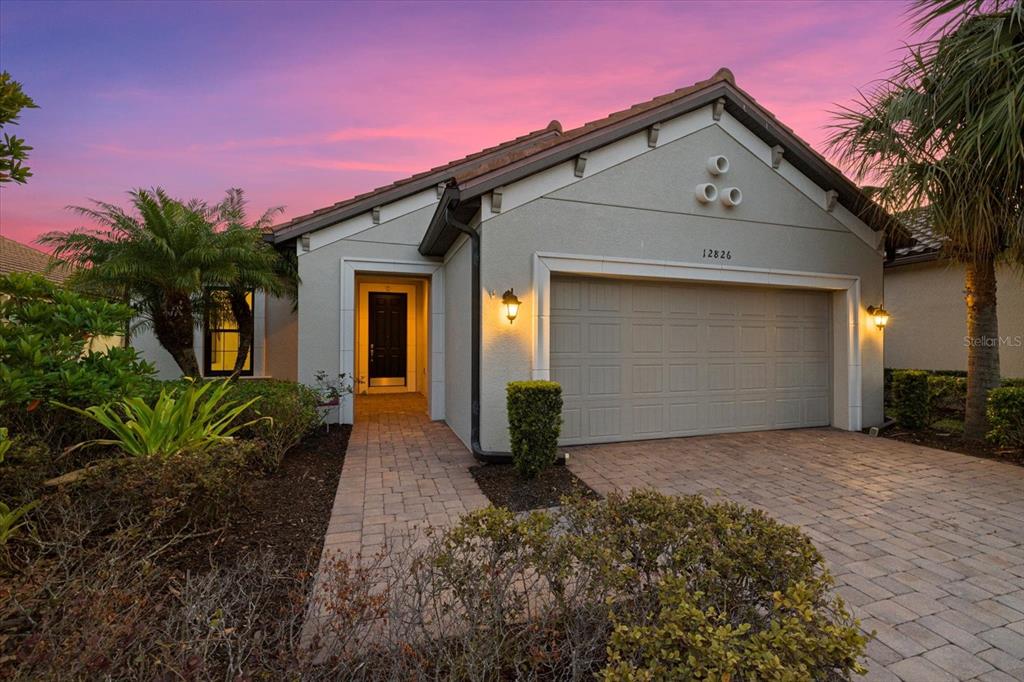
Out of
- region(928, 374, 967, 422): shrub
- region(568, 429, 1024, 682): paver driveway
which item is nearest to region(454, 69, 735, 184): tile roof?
region(568, 429, 1024, 682): paver driveway

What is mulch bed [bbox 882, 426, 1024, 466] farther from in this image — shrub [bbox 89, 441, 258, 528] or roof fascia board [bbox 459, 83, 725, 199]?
shrub [bbox 89, 441, 258, 528]

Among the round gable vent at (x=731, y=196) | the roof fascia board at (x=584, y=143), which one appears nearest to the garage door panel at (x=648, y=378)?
the round gable vent at (x=731, y=196)

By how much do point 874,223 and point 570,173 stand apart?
6.04m

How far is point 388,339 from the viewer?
13109 millimetres

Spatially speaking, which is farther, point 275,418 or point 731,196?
point 731,196

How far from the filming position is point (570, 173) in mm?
6402

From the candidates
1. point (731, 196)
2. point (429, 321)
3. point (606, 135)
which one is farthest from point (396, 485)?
point (731, 196)

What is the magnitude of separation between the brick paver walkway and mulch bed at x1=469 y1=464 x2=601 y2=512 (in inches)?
6.9

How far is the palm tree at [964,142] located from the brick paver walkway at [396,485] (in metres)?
7.70

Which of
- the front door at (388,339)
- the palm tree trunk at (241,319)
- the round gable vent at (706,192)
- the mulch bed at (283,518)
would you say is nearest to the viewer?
the mulch bed at (283,518)

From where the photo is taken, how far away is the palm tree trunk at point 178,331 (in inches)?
296

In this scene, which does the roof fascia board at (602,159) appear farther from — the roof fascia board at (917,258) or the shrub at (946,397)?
the shrub at (946,397)

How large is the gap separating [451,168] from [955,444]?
1017 cm

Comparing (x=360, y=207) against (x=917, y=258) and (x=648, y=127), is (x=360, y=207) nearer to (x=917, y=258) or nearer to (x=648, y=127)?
(x=648, y=127)
